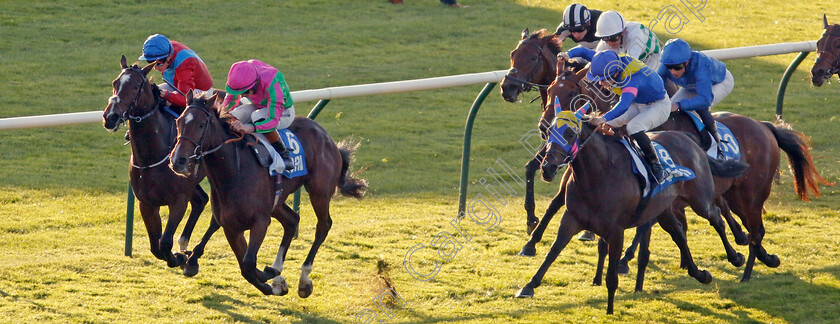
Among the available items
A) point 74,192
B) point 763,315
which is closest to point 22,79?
point 74,192

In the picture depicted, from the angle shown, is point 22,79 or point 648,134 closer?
point 648,134

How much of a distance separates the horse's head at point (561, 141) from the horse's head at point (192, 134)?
1896mm

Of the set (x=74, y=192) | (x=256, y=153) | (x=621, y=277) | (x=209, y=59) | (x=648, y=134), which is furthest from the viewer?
(x=209, y=59)

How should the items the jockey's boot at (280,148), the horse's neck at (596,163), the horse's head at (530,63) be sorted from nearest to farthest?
the horse's neck at (596,163), the jockey's boot at (280,148), the horse's head at (530,63)

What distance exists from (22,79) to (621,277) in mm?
9644

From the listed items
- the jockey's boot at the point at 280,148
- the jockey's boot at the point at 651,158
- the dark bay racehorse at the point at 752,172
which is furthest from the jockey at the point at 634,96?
the jockey's boot at the point at 280,148

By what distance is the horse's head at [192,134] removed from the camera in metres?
5.31

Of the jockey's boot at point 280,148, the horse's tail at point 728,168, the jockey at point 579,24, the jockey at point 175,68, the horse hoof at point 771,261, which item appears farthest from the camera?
the jockey at point 579,24

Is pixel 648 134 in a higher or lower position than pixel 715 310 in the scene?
higher

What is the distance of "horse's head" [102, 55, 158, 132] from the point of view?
5.99 meters

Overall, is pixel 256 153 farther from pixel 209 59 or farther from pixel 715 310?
pixel 209 59

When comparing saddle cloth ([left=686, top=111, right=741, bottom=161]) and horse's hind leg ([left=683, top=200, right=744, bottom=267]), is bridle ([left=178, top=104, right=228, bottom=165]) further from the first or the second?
saddle cloth ([left=686, top=111, right=741, bottom=161])

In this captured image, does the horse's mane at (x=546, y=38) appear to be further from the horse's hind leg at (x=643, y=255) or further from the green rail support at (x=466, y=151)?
the horse's hind leg at (x=643, y=255)

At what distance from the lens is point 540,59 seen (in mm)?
7379
